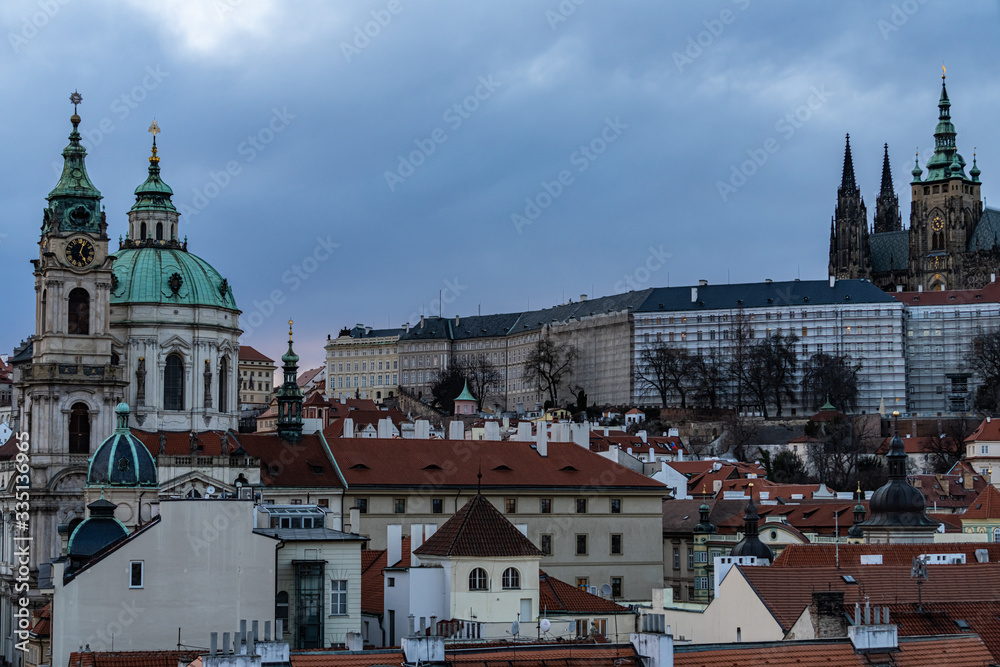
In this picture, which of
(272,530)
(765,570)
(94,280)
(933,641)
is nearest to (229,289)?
(94,280)

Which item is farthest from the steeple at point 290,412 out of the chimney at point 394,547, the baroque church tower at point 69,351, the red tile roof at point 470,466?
the chimney at point 394,547

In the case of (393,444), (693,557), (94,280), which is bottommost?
(693,557)

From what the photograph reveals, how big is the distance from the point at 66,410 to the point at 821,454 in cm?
7748

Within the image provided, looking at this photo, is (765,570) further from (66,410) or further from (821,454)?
(821,454)

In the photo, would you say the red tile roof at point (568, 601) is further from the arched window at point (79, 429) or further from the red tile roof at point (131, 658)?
the arched window at point (79, 429)

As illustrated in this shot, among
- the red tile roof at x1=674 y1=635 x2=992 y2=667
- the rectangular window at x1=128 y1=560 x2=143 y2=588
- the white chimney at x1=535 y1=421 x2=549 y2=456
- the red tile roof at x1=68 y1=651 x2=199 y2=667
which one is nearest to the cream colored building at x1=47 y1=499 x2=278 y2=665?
the rectangular window at x1=128 y1=560 x2=143 y2=588

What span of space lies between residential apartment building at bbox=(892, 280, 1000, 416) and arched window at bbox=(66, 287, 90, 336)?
11483 cm

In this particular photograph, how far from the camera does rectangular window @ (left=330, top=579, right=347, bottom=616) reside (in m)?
47.8

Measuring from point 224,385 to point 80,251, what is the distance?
434 inches

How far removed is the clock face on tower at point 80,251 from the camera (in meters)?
78.2

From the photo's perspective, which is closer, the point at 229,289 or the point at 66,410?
the point at 66,410

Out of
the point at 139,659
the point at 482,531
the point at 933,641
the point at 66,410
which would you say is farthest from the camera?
the point at 66,410

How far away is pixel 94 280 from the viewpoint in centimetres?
7869

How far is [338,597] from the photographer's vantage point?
1889 inches
